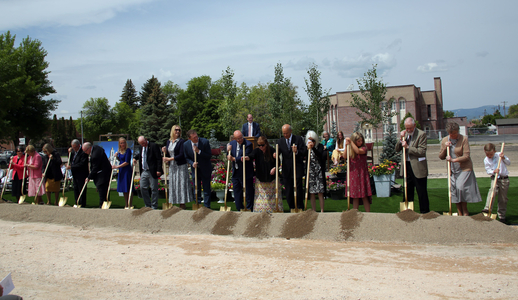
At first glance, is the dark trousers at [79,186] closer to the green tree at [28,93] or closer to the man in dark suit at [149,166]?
the man in dark suit at [149,166]

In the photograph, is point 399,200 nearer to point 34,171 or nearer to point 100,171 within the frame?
point 100,171

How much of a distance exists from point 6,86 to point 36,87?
19.9 ft

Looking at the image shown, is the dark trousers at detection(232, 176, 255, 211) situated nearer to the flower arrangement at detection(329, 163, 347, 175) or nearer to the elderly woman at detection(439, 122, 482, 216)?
the flower arrangement at detection(329, 163, 347, 175)

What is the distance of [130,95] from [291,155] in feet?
271

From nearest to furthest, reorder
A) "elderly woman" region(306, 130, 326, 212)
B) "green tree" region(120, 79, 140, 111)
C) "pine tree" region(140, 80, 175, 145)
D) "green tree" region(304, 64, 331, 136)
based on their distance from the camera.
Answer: "elderly woman" region(306, 130, 326, 212) → "green tree" region(304, 64, 331, 136) → "pine tree" region(140, 80, 175, 145) → "green tree" region(120, 79, 140, 111)

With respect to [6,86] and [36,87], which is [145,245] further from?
[36,87]

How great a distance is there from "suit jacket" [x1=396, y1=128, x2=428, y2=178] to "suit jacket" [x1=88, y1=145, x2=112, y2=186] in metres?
6.94

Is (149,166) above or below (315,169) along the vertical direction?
above

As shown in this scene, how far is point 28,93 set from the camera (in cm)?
3388

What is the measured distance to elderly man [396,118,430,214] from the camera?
7273 mm

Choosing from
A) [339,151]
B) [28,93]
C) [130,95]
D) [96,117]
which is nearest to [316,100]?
[339,151]

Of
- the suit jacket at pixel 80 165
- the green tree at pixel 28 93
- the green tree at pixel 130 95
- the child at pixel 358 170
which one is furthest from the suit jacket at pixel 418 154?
the green tree at pixel 130 95

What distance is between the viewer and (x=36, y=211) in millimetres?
9109

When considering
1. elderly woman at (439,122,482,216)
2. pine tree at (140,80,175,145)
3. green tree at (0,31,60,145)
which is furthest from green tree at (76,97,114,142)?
elderly woman at (439,122,482,216)
